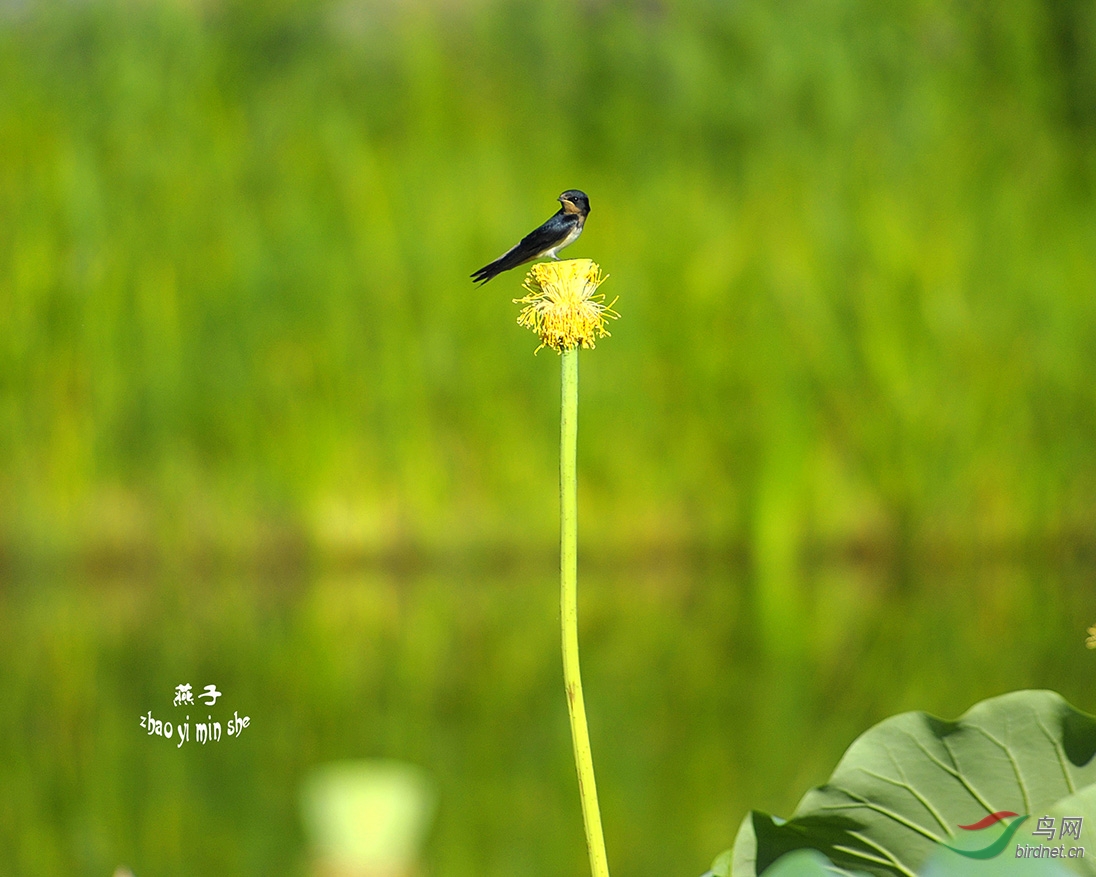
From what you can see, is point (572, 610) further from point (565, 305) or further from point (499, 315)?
point (499, 315)

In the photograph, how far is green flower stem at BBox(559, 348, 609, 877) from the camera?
0.98 ft

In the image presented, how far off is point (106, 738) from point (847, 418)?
1.45 metres

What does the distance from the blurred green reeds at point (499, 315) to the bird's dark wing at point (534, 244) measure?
1628 mm

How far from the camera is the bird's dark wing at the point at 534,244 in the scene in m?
0.36

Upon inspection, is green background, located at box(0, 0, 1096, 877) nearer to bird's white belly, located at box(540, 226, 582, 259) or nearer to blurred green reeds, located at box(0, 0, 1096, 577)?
blurred green reeds, located at box(0, 0, 1096, 577)

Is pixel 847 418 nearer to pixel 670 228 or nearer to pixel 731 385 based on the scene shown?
pixel 731 385

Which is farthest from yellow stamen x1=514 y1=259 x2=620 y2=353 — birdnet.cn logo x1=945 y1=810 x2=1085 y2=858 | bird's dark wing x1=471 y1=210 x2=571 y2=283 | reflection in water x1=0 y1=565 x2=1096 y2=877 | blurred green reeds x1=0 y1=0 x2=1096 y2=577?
blurred green reeds x1=0 y1=0 x2=1096 y2=577

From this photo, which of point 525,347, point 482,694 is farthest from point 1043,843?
point 525,347

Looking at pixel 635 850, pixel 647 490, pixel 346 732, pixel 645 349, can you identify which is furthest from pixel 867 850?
pixel 645 349

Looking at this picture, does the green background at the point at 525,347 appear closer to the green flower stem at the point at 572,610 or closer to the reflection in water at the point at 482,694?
the reflection in water at the point at 482,694

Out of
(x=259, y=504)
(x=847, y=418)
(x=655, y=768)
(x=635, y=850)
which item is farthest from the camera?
(x=847, y=418)

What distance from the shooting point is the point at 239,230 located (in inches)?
85.7

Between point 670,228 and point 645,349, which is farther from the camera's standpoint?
point 670,228

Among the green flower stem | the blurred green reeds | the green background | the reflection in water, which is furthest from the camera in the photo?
the blurred green reeds
